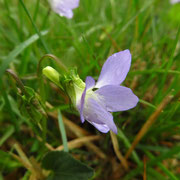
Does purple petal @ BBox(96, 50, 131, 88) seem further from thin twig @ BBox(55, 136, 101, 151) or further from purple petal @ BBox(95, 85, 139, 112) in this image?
thin twig @ BBox(55, 136, 101, 151)

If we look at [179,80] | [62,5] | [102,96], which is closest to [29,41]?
[62,5]

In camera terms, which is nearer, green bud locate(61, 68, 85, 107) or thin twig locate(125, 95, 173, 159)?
green bud locate(61, 68, 85, 107)

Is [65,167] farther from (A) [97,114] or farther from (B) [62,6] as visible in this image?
(B) [62,6]

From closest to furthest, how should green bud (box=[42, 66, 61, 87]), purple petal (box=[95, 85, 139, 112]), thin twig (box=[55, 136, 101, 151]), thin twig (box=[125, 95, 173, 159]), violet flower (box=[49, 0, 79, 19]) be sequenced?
1. purple petal (box=[95, 85, 139, 112])
2. green bud (box=[42, 66, 61, 87])
3. thin twig (box=[125, 95, 173, 159])
4. thin twig (box=[55, 136, 101, 151])
5. violet flower (box=[49, 0, 79, 19])

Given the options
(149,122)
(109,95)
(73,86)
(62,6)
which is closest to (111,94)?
(109,95)

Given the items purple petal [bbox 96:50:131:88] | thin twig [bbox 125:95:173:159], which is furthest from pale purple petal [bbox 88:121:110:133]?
thin twig [bbox 125:95:173:159]

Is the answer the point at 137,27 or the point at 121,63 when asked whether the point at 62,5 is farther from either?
the point at 121,63
